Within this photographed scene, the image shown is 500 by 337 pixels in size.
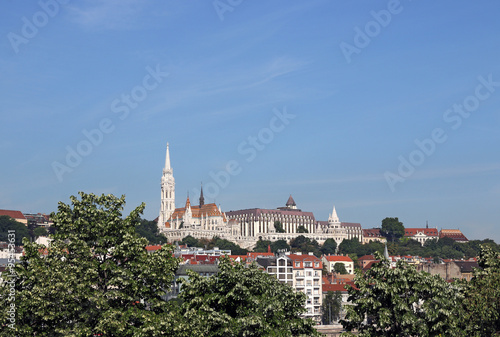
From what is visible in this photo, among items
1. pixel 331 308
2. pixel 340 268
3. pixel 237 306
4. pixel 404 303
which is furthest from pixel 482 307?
pixel 340 268

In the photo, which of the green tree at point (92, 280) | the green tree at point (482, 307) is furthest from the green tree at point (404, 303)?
the green tree at point (92, 280)

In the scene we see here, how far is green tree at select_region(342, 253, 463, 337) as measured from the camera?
3694 cm

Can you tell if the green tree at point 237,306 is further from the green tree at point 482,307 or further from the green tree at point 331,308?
the green tree at point 331,308

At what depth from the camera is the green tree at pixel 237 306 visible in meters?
38.0

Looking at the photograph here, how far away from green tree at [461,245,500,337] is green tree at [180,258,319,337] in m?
9.69

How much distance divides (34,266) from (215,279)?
9.63 meters

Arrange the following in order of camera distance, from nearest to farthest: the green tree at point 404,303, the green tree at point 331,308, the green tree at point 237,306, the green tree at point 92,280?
the green tree at point 92,280 → the green tree at point 404,303 → the green tree at point 237,306 → the green tree at point 331,308

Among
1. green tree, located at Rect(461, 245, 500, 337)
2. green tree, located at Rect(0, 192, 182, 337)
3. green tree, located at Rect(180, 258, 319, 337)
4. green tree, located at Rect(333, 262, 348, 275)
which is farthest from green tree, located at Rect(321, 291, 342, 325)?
green tree, located at Rect(0, 192, 182, 337)

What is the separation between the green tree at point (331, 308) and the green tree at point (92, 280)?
3060 inches

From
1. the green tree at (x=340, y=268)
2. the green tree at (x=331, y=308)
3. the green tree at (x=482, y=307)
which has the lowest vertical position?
the green tree at (x=331, y=308)

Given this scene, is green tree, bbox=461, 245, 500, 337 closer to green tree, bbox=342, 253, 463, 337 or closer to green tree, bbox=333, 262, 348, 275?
green tree, bbox=342, 253, 463, 337

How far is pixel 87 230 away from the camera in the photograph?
1507 inches

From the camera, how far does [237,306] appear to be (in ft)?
129

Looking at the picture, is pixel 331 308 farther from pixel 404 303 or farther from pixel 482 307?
pixel 404 303
